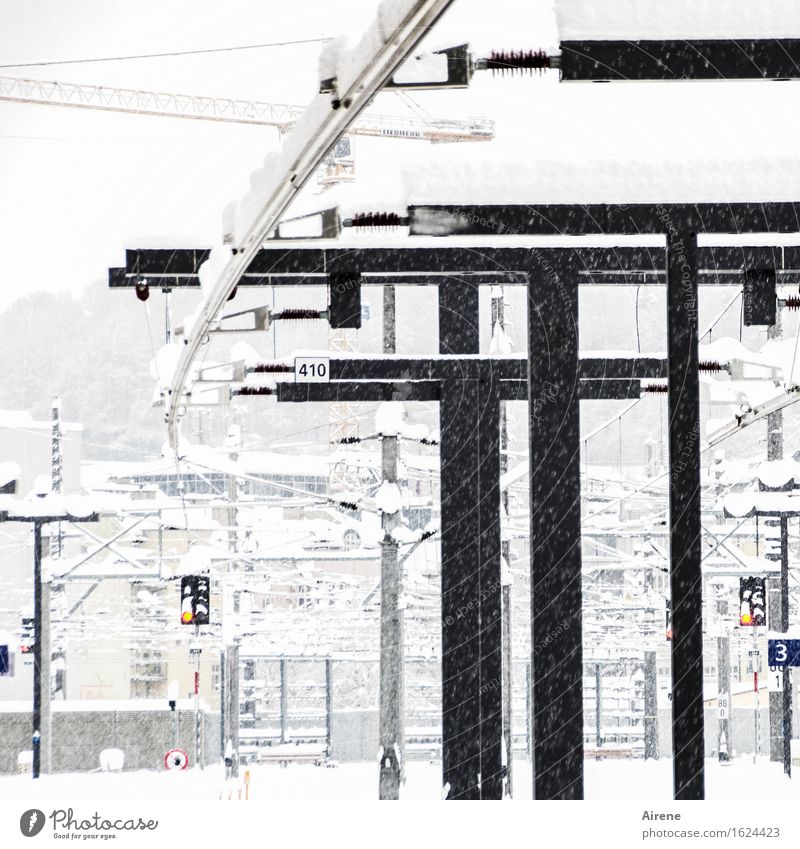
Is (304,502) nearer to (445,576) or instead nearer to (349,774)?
(349,774)

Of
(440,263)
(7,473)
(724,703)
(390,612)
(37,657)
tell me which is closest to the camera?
(440,263)

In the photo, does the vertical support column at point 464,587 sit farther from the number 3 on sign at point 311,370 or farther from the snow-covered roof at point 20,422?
the snow-covered roof at point 20,422

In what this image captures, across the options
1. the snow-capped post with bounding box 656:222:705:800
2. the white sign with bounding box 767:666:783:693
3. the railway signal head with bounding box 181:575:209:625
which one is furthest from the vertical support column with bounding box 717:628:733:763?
the snow-capped post with bounding box 656:222:705:800

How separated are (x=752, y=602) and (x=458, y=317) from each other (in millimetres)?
10712

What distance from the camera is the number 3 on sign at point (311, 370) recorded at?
11.6 m

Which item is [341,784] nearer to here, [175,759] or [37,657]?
[175,759]

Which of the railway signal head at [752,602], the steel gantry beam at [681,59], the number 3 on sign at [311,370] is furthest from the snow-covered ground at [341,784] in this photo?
the steel gantry beam at [681,59]

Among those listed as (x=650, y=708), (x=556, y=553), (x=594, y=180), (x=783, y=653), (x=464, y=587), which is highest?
(x=594, y=180)

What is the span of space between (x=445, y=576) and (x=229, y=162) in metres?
6.50

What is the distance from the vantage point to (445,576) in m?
11.8

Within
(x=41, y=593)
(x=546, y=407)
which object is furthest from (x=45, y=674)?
(x=546, y=407)

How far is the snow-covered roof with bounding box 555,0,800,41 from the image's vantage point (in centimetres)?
620

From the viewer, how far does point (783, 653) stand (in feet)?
58.3

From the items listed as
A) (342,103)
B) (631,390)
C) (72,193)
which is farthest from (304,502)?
(72,193)
